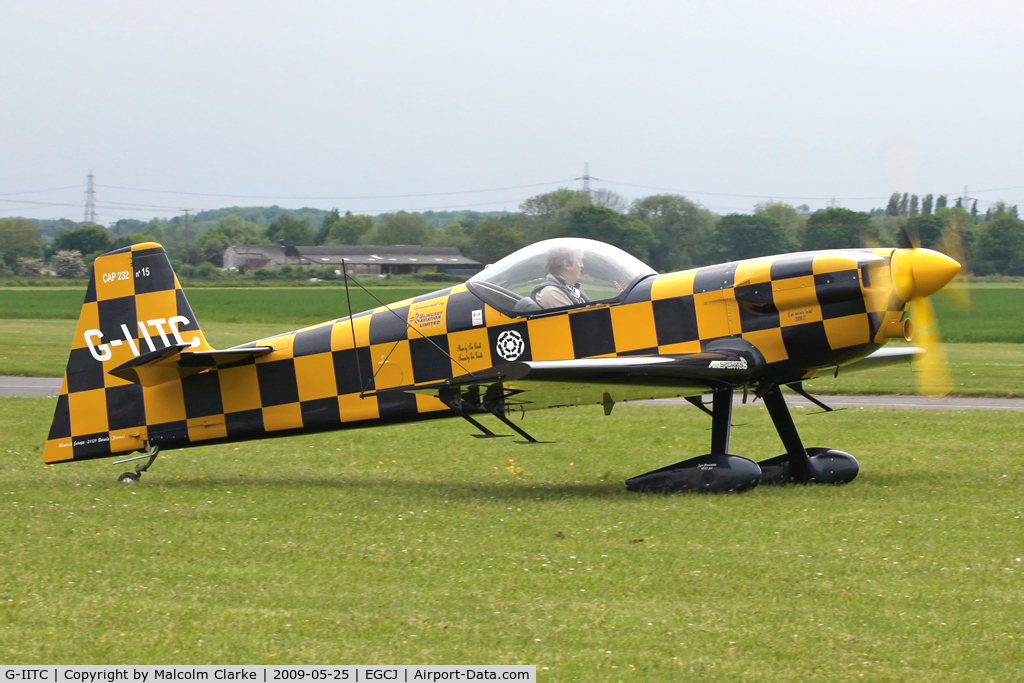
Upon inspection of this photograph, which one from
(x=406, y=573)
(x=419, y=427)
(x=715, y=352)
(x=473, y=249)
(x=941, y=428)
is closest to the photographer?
(x=406, y=573)

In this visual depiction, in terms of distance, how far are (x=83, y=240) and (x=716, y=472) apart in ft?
281

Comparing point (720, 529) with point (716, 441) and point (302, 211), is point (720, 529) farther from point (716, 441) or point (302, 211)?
point (302, 211)

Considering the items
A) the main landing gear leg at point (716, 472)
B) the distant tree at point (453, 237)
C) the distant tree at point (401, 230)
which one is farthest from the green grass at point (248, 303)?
the main landing gear leg at point (716, 472)

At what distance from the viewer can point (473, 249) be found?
38.0 m

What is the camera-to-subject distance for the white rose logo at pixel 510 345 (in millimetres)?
9281

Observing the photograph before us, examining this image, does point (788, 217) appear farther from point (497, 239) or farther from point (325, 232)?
point (325, 232)

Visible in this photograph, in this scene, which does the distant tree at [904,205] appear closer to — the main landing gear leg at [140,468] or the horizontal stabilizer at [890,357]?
the horizontal stabilizer at [890,357]

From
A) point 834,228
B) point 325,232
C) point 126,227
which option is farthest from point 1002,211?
point 126,227

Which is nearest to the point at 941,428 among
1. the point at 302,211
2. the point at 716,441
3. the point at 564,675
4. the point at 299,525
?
the point at 716,441

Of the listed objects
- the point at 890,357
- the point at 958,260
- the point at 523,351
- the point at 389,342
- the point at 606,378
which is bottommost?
the point at 890,357

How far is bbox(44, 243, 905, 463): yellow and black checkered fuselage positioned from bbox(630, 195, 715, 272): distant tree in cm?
2275

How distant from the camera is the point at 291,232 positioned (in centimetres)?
10175

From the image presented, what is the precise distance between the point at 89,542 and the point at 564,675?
4.40 m

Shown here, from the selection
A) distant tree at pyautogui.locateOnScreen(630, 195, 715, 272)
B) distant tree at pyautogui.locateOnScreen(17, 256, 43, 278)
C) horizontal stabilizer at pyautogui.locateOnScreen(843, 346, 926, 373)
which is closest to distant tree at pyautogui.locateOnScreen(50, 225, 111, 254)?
distant tree at pyautogui.locateOnScreen(17, 256, 43, 278)
